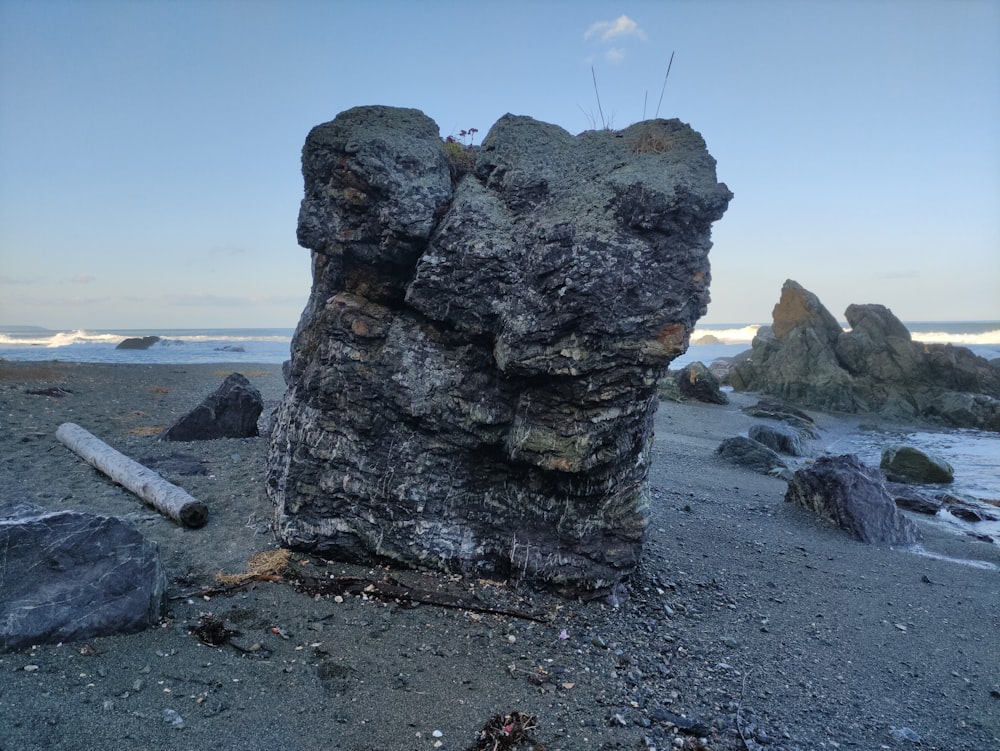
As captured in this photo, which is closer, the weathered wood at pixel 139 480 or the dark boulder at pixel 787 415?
the weathered wood at pixel 139 480

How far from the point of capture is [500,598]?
18.5ft

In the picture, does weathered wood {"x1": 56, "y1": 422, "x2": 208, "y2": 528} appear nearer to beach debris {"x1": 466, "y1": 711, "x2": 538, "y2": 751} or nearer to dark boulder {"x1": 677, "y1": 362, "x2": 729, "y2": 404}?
beach debris {"x1": 466, "y1": 711, "x2": 538, "y2": 751}

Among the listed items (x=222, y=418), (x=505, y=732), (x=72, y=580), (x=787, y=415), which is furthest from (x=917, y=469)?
(x=72, y=580)

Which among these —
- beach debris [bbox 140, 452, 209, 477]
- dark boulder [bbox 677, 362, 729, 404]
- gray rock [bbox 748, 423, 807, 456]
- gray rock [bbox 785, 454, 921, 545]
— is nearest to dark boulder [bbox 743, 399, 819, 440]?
dark boulder [bbox 677, 362, 729, 404]

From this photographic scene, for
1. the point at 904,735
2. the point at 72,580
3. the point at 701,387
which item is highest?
the point at 701,387

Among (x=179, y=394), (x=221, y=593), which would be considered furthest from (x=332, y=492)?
(x=179, y=394)

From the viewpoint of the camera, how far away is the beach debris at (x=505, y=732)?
12.4ft

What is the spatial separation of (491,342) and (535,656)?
9.33 feet

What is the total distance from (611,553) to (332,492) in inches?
115

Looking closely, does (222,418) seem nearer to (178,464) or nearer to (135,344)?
(178,464)

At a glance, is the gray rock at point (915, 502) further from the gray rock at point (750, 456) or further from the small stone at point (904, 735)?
the small stone at point (904, 735)

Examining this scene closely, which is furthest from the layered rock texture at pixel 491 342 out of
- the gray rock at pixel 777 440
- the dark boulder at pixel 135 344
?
the dark boulder at pixel 135 344

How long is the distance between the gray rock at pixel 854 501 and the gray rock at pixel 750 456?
292 centimetres

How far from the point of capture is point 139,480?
7.16m
